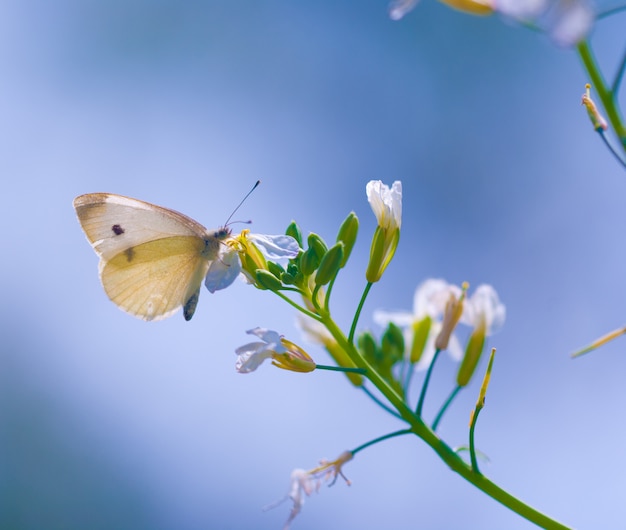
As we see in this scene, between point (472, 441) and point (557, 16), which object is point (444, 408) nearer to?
point (472, 441)

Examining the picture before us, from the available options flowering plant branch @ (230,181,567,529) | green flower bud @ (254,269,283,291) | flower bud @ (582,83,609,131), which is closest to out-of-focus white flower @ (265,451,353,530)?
flowering plant branch @ (230,181,567,529)

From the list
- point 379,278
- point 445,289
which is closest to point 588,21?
point 379,278

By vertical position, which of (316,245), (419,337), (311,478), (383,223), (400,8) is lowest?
(311,478)

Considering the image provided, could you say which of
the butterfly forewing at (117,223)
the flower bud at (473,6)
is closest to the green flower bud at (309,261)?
the butterfly forewing at (117,223)

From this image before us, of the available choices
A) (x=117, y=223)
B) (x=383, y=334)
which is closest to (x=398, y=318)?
(x=383, y=334)

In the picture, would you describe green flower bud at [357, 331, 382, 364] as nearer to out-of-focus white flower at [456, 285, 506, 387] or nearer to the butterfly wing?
out-of-focus white flower at [456, 285, 506, 387]

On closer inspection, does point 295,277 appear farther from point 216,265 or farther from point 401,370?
point 401,370
